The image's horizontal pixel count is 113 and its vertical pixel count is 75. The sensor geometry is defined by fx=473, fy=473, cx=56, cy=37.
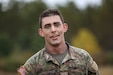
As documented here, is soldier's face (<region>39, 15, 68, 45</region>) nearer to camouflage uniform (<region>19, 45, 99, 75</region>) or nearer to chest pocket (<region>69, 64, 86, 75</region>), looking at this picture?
camouflage uniform (<region>19, 45, 99, 75</region>)

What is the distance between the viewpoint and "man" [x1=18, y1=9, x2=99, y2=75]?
20.6 ft

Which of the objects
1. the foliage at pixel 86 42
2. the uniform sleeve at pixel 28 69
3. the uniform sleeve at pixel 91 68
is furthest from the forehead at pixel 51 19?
the foliage at pixel 86 42

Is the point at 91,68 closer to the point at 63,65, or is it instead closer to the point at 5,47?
the point at 63,65

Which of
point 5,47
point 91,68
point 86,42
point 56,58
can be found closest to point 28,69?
point 56,58

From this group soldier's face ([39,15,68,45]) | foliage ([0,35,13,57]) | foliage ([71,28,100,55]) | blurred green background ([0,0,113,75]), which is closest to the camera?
soldier's face ([39,15,68,45])

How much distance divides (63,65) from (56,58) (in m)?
0.14

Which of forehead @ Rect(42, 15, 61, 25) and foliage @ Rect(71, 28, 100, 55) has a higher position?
forehead @ Rect(42, 15, 61, 25)

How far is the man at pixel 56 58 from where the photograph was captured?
20.6 feet

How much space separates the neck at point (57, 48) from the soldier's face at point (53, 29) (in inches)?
2.6

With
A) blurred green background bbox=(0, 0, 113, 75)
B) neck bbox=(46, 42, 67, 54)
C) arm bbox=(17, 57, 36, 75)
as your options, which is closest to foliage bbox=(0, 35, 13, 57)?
blurred green background bbox=(0, 0, 113, 75)

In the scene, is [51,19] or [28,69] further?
[28,69]

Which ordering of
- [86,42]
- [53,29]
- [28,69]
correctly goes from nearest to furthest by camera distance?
1. [53,29]
2. [28,69]
3. [86,42]

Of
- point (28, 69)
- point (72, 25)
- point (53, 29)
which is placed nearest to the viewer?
point (53, 29)

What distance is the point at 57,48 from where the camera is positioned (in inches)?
249
